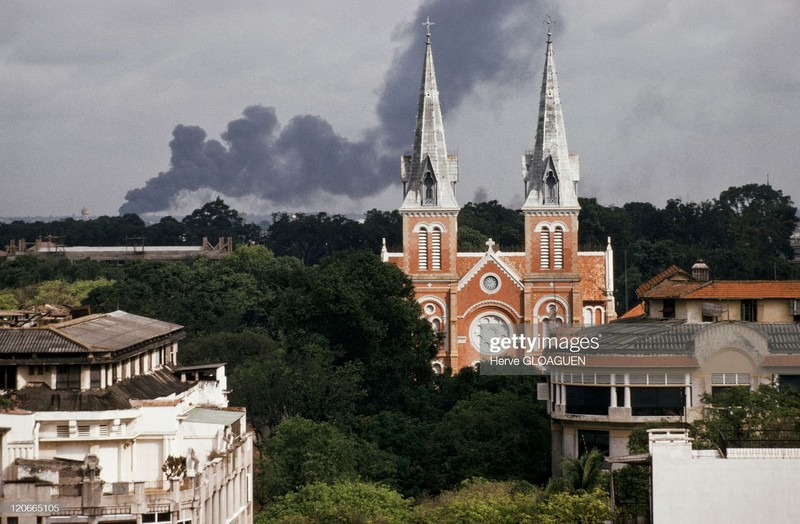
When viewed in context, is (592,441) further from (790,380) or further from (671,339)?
(790,380)

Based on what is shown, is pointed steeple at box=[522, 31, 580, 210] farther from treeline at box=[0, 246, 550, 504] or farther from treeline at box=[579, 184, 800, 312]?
treeline at box=[579, 184, 800, 312]

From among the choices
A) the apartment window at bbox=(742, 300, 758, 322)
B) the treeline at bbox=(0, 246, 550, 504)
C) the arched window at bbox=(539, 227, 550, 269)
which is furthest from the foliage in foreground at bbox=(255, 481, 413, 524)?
the arched window at bbox=(539, 227, 550, 269)

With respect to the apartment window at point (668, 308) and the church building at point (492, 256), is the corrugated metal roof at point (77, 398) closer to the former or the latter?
the apartment window at point (668, 308)

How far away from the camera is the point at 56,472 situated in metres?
36.7

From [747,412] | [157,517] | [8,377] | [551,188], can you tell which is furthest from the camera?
[551,188]

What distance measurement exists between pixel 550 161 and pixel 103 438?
66365 millimetres

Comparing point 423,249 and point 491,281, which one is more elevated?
point 423,249

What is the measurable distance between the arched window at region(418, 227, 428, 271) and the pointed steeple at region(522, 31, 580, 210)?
5.20 m

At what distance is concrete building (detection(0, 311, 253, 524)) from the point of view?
36.5 metres

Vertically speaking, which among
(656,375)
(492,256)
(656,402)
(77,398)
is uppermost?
(492,256)

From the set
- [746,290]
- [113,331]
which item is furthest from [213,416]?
[746,290]

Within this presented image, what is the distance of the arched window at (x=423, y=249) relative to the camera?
10212 centimetres

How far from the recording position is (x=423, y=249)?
10225 centimetres

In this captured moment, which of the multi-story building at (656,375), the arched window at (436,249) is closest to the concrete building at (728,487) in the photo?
the multi-story building at (656,375)
